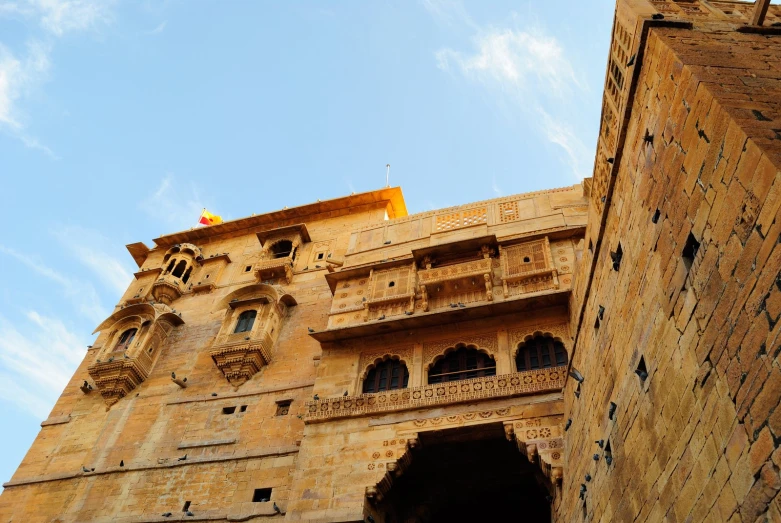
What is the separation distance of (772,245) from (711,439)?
54.8 inches

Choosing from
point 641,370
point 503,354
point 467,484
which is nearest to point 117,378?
point 467,484

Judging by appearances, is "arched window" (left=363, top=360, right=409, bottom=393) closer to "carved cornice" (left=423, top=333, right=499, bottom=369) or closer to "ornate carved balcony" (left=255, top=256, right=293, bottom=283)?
"carved cornice" (left=423, top=333, right=499, bottom=369)

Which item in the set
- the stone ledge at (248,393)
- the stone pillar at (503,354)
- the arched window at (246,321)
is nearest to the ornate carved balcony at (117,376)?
the stone ledge at (248,393)

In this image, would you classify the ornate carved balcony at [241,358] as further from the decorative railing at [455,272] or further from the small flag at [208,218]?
the small flag at [208,218]

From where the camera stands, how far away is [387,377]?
11312mm

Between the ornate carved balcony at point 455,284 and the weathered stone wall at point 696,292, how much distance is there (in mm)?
5393

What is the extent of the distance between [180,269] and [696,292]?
57.0 feet

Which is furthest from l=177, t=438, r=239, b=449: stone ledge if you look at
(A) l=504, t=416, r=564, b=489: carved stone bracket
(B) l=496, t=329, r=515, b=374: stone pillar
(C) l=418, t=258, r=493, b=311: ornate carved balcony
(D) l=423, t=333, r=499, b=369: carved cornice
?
(A) l=504, t=416, r=564, b=489: carved stone bracket

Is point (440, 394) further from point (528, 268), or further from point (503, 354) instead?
point (528, 268)

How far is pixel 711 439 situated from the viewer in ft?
12.8

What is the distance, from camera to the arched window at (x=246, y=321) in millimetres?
15133

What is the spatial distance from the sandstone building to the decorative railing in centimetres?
9

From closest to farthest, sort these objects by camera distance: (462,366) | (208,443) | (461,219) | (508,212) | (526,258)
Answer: (462,366), (526,258), (208,443), (508,212), (461,219)

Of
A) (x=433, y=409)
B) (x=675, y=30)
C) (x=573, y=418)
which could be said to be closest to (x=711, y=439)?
(x=675, y=30)
